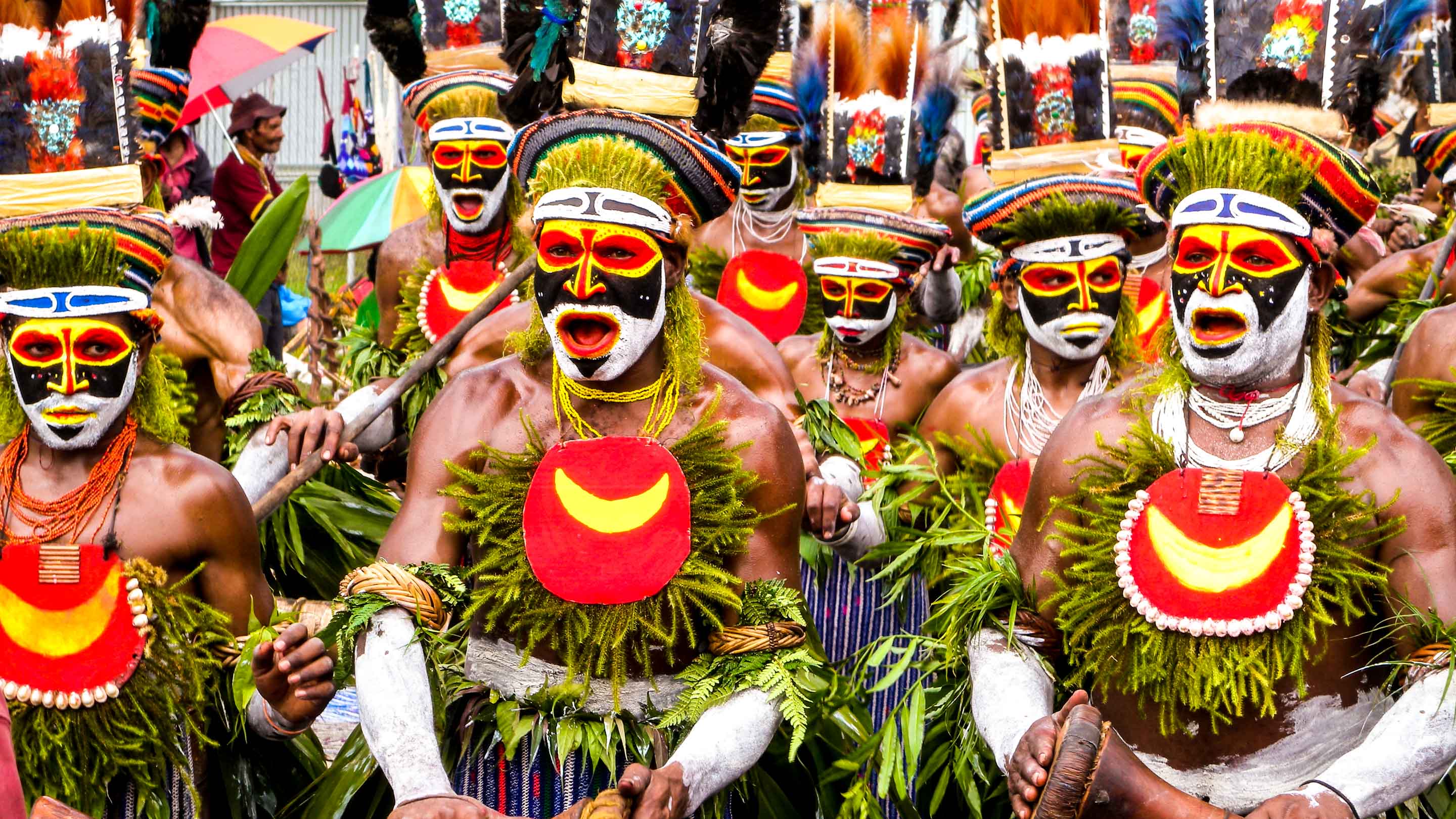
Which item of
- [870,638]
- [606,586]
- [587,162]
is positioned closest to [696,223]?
[587,162]

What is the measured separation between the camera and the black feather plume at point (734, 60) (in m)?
4.78

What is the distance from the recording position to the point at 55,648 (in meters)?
4.46

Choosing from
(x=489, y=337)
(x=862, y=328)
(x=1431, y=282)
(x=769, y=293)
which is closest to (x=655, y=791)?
(x=489, y=337)

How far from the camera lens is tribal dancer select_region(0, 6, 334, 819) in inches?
175

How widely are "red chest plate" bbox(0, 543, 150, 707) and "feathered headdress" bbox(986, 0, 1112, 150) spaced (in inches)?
135

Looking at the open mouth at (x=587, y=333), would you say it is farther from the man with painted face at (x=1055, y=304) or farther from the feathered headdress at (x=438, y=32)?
the feathered headdress at (x=438, y=32)

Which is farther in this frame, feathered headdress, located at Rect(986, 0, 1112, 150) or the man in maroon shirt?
the man in maroon shirt

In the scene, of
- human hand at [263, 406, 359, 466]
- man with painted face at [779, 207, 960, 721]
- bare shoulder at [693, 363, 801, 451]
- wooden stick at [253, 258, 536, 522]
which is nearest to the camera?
bare shoulder at [693, 363, 801, 451]

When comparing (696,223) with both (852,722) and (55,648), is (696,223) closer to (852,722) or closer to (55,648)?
(852,722)

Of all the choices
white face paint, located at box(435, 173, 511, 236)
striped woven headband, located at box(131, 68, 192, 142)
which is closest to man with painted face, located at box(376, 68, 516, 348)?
white face paint, located at box(435, 173, 511, 236)

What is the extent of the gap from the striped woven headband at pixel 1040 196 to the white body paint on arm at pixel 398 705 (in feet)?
10.3

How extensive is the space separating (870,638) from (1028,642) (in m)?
2.84

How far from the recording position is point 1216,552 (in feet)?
13.0

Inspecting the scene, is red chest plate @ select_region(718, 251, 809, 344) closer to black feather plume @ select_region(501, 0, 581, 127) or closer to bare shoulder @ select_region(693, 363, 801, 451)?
black feather plume @ select_region(501, 0, 581, 127)
